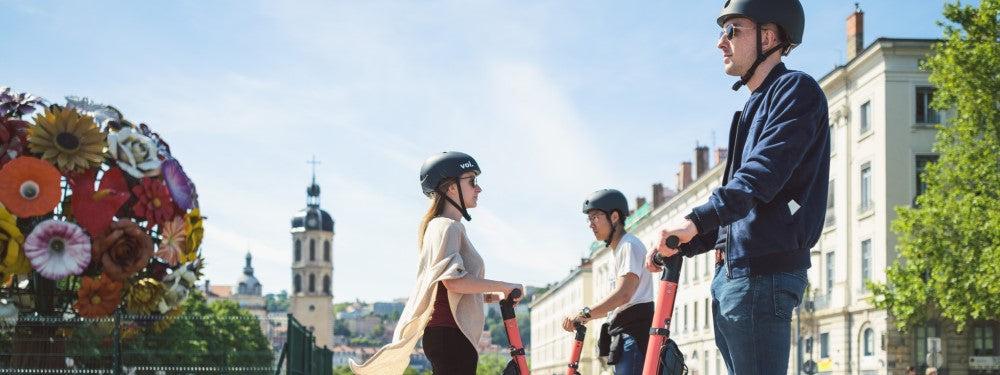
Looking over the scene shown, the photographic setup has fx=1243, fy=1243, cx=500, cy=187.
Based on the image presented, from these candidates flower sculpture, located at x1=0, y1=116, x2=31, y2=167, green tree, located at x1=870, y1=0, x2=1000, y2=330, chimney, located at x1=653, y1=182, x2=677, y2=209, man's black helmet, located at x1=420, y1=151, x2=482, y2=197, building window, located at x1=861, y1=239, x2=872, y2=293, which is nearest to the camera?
man's black helmet, located at x1=420, y1=151, x2=482, y2=197

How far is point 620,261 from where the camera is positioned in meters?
7.53

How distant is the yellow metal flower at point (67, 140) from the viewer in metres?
10.2

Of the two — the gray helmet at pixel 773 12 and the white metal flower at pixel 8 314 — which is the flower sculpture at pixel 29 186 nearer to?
the white metal flower at pixel 8 314

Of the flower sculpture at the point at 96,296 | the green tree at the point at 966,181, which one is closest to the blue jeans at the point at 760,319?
the flower sculpture at the point at 96,296

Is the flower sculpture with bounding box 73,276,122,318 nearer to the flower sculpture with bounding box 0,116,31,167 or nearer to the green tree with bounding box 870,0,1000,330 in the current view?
the flower sculpture with bounding box 0,116,31,167

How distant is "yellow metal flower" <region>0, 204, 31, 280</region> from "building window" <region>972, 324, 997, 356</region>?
41.2 m

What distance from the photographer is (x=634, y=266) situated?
7.41 meters

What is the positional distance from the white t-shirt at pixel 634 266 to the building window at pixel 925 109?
140 ft

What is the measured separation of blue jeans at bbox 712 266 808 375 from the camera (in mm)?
4230

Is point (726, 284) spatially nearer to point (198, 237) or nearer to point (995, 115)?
point (198, 237)

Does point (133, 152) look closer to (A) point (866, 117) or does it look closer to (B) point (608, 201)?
(B) point (608, 201)

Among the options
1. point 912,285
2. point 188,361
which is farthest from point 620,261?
point 912,285

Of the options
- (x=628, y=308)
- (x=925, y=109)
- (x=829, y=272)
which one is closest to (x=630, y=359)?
(x=628, y=308)

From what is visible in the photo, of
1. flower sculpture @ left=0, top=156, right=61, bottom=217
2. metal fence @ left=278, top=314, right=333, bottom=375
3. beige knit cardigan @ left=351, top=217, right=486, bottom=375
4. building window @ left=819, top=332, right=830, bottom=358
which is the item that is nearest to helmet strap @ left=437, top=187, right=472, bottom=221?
beige knit cardigan @ left=351, top=217, right=486, bottom=375
